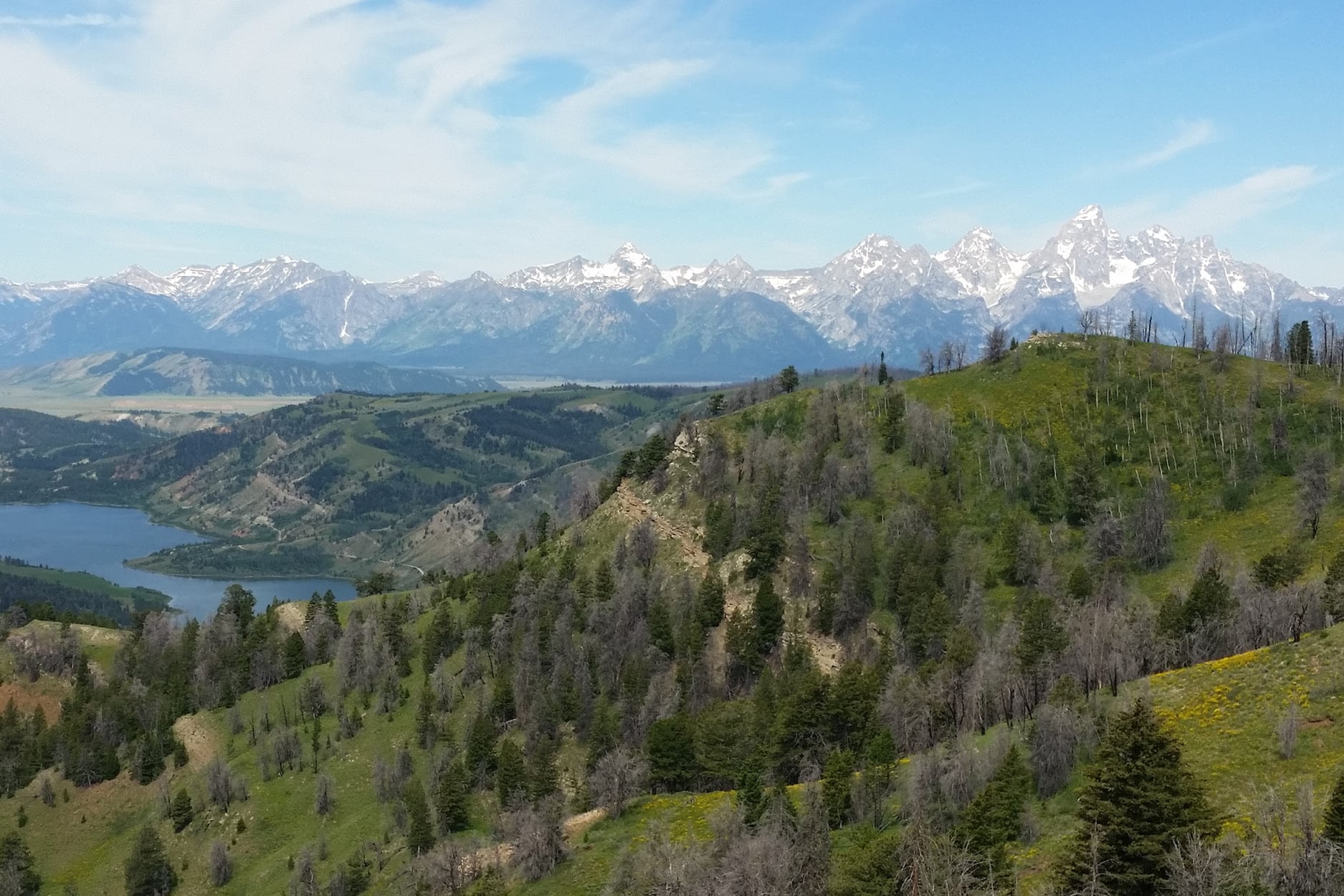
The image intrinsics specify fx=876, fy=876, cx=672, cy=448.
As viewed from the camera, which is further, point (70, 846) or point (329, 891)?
point (70, 846)

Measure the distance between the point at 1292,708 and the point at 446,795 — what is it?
286ft

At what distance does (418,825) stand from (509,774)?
11584 millimetres

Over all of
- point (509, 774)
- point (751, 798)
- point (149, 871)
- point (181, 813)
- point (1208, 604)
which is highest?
point (1208, 604)

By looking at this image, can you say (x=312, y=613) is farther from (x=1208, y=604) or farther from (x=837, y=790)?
(x=1208, y=604)

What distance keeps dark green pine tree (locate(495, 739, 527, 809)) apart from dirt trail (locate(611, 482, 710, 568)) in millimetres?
52109

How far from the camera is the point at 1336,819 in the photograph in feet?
128

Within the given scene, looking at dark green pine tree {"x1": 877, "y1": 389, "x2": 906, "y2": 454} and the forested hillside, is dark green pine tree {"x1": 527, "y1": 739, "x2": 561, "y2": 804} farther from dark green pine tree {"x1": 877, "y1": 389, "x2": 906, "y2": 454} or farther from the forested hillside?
dark green pine tree {"x1": 877, "y1": 389, "x2": 906, "y2": 454}

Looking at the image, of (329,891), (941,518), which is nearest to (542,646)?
(329,891)

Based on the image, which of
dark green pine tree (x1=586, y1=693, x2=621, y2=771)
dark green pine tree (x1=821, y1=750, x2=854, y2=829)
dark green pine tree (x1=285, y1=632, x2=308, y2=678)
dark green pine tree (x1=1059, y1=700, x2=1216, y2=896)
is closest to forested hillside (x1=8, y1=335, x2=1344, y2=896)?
dark green pine tree (x1=1059, y1=700, x2=1216, y2=896)

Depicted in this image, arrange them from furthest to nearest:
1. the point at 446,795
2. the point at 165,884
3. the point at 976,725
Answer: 1. the point at 165,884
2. the point at 446,795
3. the point at 976,725

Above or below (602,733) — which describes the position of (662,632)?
above

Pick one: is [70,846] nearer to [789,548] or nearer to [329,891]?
[329,891]

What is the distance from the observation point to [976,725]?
264 feet

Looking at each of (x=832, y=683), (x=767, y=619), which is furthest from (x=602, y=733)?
(x=832, y=683)
